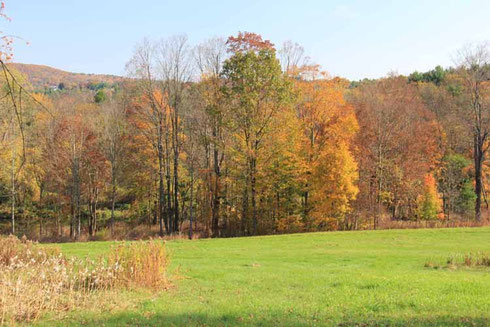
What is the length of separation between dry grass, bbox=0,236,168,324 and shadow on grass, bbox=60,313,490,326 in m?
0.77

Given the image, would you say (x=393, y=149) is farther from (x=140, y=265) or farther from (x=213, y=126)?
(x=140, y=265)

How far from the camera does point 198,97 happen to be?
30547 mm

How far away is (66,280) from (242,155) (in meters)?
20.9

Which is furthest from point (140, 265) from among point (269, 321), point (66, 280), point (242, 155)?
point (242, 155)

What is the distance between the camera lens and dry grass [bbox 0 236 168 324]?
19.5 ft

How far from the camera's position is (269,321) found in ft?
18.9

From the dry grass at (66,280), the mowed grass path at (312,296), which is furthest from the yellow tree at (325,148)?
the dry grass at (66,280)

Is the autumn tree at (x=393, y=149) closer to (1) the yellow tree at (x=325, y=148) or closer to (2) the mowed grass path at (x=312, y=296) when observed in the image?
(1) the yellow tree at (x=325, y=148)

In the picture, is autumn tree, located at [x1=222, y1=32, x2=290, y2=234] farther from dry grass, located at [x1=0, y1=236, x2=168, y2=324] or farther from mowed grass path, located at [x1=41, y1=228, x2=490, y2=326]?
dry grass, located at [x1=0, y1=236, x2=168, y2=324]

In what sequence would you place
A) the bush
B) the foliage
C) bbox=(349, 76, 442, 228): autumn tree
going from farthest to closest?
the foliage, bbox=(349, 76, 442, 228): autumn tree, the bush

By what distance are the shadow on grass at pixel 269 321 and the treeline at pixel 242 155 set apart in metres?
20.9

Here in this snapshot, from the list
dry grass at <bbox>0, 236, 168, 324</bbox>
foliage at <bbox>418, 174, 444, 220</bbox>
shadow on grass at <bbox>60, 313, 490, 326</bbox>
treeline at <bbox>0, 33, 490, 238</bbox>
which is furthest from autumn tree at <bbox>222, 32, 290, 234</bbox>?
shadow on grass at <bbox>60, 313, 490, 326</bbox>

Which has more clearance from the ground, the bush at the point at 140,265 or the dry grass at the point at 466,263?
the bush at the point at 140,265

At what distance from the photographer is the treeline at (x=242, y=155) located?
1072 inches
